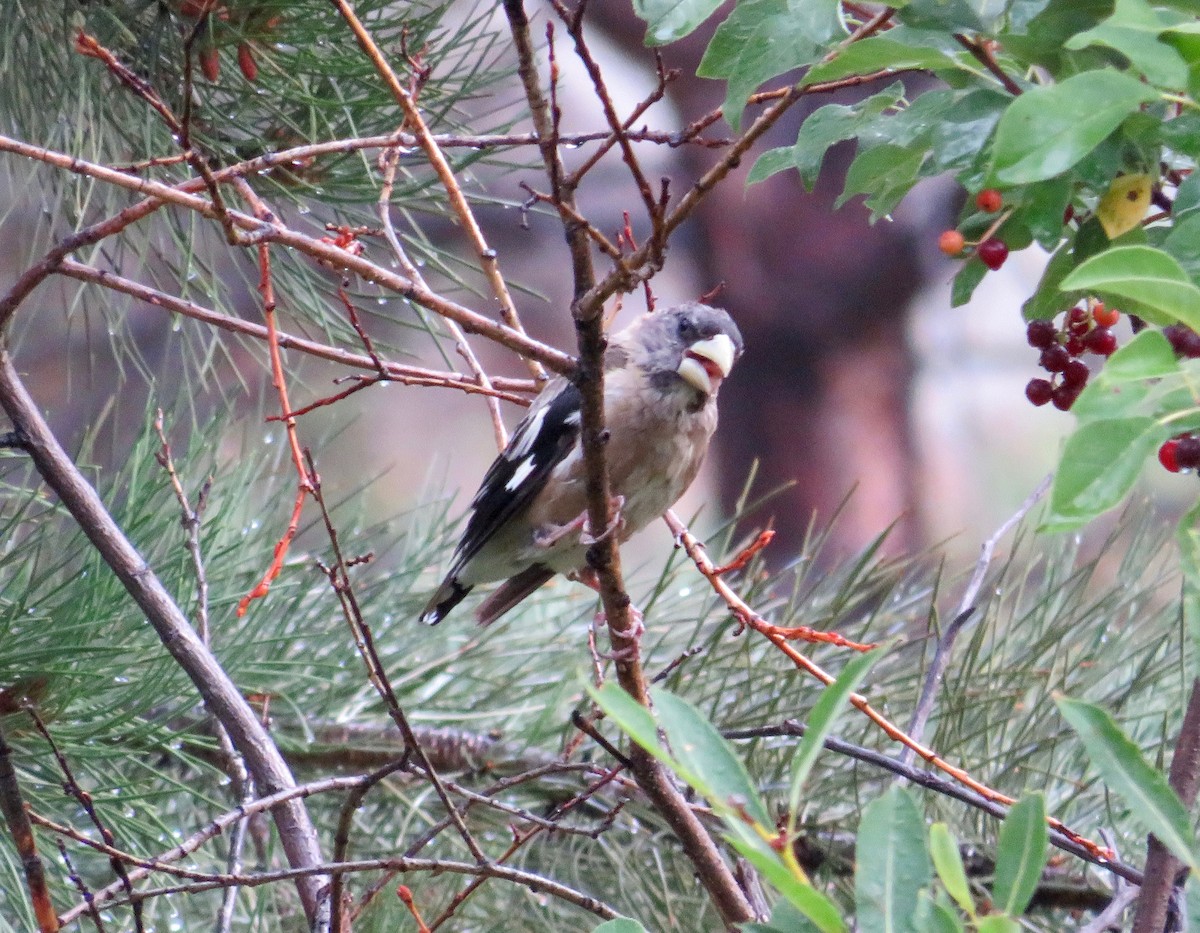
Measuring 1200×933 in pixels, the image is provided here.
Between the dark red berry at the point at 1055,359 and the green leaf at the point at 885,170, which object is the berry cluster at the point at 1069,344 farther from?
the green leaf at the point at 885,170

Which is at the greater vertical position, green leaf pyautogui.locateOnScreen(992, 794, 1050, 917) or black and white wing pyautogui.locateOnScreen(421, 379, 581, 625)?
black and white wing pyautogui.locateOnScreen(421, 379, 581, 625)

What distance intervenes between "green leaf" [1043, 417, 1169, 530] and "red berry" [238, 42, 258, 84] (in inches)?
51.7

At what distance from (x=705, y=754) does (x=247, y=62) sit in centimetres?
130

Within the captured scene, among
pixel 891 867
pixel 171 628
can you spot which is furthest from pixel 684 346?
pixel 891 867

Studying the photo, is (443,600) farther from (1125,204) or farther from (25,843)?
(1125,204)

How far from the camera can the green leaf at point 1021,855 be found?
643 millimetres

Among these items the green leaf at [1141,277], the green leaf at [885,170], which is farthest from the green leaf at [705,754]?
the green leaf at [885,170]

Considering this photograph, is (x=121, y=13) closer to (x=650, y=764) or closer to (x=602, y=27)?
(x=650, y=764)

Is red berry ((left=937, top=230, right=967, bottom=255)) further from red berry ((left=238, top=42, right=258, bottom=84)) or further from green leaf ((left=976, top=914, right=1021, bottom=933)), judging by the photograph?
red berry ((left=238, top=42, right=258, bottom=84))

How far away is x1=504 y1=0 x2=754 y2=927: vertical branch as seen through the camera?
34.8 inches

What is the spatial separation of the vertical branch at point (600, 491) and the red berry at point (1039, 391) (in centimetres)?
46

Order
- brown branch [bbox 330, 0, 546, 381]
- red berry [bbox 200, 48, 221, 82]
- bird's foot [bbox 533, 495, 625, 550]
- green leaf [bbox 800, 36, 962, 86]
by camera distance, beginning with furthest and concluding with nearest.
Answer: red berry [bbox 200, 48, 221, 82] < bird's foot [bbox 533, 495, 625, 550] < brown branch [bbox 330, 0, 546, 381] < green leaf [bbox 800, 36, 962, 86]

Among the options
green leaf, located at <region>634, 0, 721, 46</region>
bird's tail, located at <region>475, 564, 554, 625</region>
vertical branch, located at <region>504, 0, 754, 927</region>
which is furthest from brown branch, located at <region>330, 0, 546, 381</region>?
bird's tail, located at <region>475, 564, 554, 625</region>

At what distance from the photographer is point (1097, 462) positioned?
1.99ft
